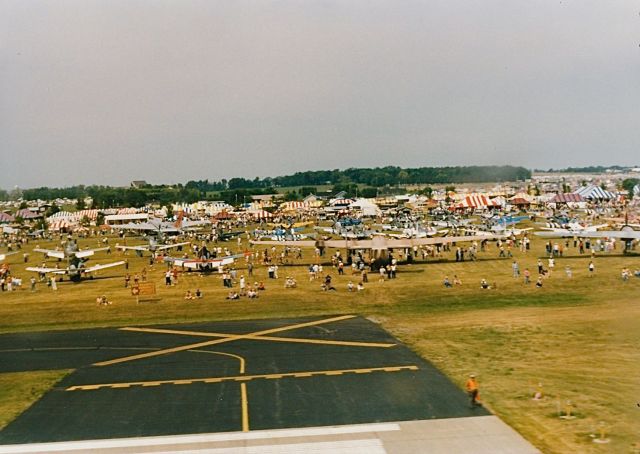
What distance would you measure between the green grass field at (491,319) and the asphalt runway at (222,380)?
2.02 meters

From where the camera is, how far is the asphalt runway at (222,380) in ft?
87.8

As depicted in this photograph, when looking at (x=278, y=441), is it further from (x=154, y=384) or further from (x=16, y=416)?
(x=16, y=416)

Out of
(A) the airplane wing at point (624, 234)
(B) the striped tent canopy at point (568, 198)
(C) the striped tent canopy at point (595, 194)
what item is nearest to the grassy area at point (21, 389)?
(A) the airplane wing at point (624, 234)

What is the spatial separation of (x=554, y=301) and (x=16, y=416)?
41207 mm

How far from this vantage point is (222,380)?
1289 inches

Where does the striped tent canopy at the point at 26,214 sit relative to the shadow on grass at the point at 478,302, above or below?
above

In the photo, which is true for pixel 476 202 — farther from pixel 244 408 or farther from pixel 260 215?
pixel 244 408

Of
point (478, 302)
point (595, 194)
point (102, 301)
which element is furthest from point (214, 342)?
point (595, 194)

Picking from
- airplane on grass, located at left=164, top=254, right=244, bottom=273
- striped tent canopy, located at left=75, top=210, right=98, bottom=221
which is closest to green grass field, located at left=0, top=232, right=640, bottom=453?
airplane on grass, located at left=164, top=254, right=244, bottom=273

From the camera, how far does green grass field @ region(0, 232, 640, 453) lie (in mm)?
27250

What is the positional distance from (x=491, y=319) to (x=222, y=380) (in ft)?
71.8

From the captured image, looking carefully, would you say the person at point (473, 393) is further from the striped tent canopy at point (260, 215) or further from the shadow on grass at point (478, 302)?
the striped tent canopy at point (260, 215)

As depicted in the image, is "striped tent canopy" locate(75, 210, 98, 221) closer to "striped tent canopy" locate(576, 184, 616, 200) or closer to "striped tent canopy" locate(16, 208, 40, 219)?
"striped tent canopy" locate(16, 208, 40, 219)

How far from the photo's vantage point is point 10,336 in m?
45.3
